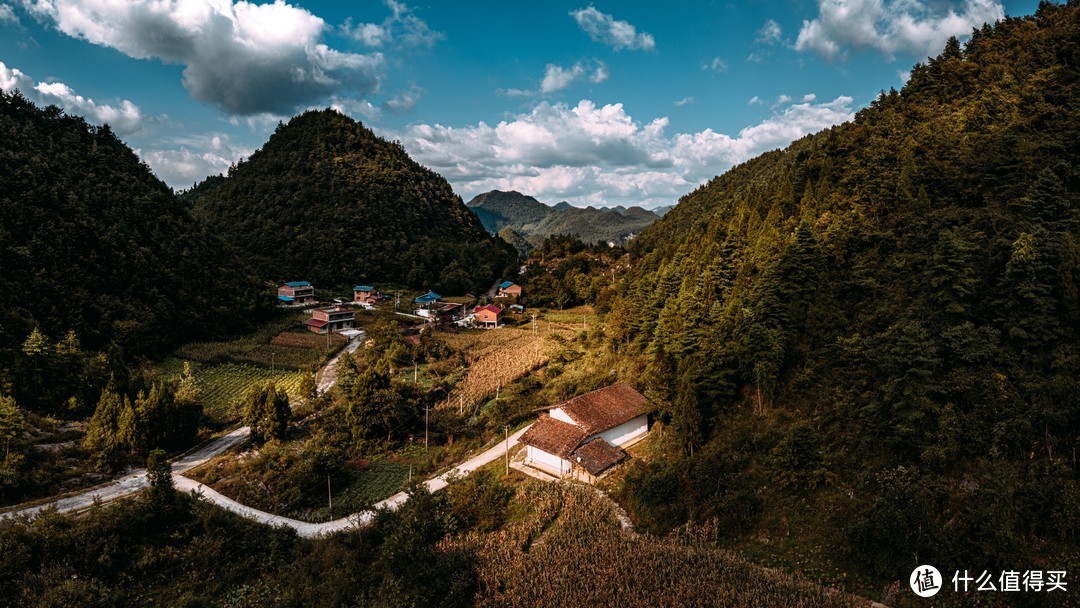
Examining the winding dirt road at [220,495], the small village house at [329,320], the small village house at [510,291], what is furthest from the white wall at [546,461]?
the small village house at [510,291]

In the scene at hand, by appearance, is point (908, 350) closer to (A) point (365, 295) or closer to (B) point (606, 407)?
(B) point (606, 407)

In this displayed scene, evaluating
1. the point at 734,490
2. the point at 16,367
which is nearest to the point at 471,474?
the point at 734,490

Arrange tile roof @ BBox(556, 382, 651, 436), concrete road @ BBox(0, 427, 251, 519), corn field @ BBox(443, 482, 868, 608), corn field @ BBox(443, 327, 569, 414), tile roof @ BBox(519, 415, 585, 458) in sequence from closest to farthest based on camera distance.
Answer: corn field @ BBox(443, 482, 868, 608) → concrete road @ BBox(0, 427, 251, 519) → tile roof @ BBox(519, 415, 585, 458) → tile roof @ BBox(556, 382, 651, 436) → corn field @ BBox(443, 327, 569, 414)

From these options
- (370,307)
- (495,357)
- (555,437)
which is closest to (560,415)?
(555,437)

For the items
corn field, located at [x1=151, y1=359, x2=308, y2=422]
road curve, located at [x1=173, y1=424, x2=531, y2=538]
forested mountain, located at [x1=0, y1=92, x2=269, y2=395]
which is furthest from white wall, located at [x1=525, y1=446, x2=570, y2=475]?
forested mountain, located at [x1=0, y1=92, x2=269, y2=395]

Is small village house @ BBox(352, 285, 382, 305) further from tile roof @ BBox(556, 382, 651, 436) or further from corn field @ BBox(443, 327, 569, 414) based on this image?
tile roof @ BBox(556, 382, 651, 436)

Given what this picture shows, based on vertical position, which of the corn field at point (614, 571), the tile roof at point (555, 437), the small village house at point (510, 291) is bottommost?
the corn field at point (614, 571)

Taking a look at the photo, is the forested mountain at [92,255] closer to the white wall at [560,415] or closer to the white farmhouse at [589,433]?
the white farmhouse at [589,433]

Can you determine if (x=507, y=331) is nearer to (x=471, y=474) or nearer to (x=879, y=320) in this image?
(x=471, y=474)
